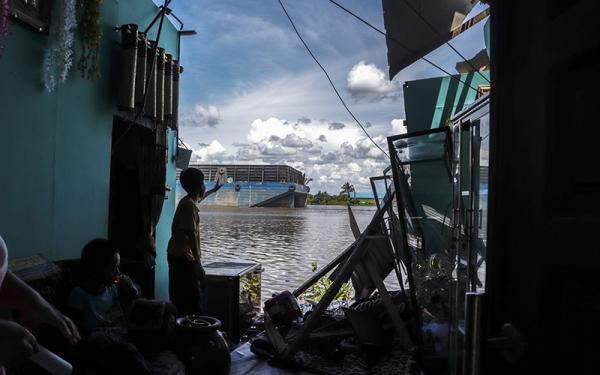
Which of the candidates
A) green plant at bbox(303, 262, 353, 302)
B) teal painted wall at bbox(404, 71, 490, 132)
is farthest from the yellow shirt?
teal painted wall at bbox(404, 71, 490, 132)

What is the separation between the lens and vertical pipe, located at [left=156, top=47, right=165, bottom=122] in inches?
180

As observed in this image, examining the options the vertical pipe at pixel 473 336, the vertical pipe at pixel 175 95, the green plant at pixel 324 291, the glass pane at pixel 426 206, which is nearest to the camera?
the vertical pipe at pixel 473 336

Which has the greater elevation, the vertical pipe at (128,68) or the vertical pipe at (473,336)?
the vertical pipe at (128,68)

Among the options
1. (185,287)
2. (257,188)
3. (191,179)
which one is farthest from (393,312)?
(257,188)

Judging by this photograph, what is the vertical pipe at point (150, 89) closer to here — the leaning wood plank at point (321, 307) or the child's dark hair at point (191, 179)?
the child's dark hair at point (191, 179)

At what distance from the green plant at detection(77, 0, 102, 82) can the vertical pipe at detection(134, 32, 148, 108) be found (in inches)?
21.1

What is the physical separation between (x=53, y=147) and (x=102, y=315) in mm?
1371

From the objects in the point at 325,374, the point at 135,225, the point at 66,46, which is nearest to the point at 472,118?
the point at 325,374

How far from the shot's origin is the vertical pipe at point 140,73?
4.24 m

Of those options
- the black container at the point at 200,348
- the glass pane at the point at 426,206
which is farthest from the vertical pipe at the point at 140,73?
the glass pane at the point at 426,206

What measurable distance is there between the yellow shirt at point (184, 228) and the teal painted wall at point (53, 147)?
65 cm

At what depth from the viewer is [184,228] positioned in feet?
13.7

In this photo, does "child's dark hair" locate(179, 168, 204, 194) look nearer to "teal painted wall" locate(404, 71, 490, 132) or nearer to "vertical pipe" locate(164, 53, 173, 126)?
"vertical pipe" locate(164, 53, 173, 126)

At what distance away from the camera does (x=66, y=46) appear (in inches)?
132
